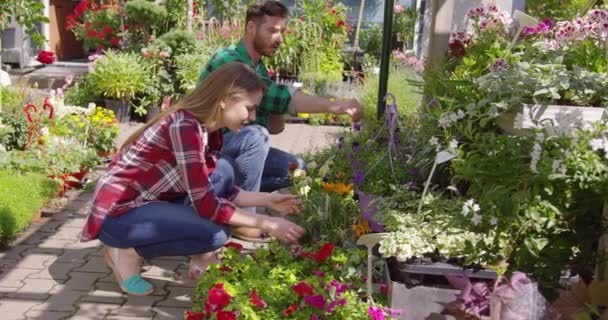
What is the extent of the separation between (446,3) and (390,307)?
2373mm

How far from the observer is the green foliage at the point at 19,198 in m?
4.46

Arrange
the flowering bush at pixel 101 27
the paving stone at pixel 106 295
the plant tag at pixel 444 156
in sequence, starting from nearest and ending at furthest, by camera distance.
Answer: the plant tag at pixel 444 156
the paving stone at pixel 106 295
the flowering bush at pixel 101 27

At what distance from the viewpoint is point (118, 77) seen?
350 inches

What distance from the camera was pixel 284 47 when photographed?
35.0 ft

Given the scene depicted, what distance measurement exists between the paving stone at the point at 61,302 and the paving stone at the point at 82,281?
0.06 m

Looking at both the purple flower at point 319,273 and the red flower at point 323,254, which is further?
the red flower at point 323,254

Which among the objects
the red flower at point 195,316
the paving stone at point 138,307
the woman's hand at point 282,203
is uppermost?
the woman's hand at point 282,203

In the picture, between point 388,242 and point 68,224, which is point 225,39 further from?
point 388,242

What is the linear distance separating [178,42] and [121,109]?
1227 millimetres

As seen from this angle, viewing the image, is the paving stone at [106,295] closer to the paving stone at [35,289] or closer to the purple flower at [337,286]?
the paving stone at [35,289]

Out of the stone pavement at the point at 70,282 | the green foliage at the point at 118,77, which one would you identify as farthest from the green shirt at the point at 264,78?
the green foliage at the point at 118,77

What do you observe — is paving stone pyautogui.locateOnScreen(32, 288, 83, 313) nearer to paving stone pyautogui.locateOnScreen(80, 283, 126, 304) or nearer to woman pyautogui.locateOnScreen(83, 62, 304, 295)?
paving stone pyautogui.locateOnScreen(80, 283, 126, 304)

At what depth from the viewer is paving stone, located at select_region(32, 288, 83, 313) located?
143 inches

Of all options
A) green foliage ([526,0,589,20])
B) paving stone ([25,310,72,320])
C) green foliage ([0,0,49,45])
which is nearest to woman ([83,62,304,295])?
paving stone ([25,310,72,320])
